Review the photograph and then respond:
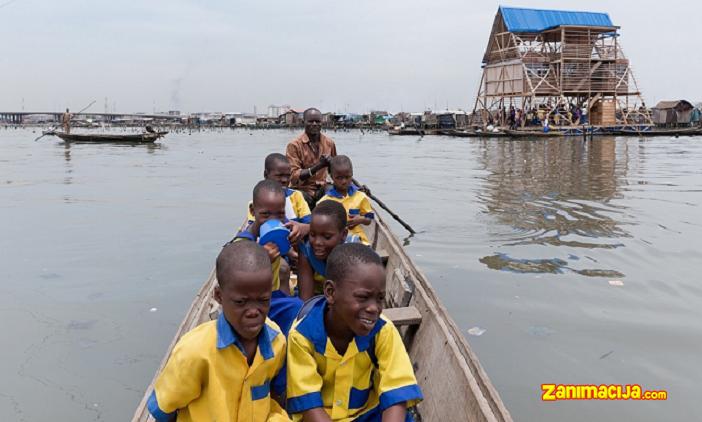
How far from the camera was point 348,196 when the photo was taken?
446cm

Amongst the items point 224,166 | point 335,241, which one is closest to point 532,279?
point 335,241

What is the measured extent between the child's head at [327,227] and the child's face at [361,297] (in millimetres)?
872

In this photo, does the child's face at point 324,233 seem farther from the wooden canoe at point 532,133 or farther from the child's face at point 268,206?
the wooden canoe at point 532,133

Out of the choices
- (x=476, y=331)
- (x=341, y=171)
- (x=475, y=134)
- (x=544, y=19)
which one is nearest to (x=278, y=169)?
(x=341, y=171)

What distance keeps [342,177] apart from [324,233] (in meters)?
1.47

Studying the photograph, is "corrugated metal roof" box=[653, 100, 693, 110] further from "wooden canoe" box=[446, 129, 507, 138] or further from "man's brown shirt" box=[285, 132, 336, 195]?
"man's brown shirt" box=[285, 132, 336, 195]

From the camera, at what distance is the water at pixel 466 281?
379 centimetres

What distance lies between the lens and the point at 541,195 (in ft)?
38.2

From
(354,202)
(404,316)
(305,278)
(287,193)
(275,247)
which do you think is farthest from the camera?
(354,202)

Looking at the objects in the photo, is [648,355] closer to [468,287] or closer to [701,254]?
[468,287]

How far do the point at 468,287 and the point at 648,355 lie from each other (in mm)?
1883

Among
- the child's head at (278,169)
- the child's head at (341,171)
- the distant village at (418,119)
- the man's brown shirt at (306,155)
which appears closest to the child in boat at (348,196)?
the child's head at (341,171)

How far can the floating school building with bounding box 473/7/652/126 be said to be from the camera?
99.8 ft

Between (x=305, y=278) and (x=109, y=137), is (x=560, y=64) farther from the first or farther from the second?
(x=305, y=278)
